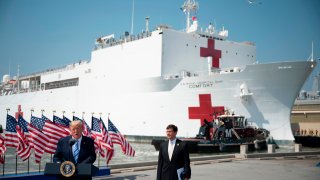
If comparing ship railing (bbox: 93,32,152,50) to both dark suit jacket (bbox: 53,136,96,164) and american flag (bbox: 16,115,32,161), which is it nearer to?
american flag (bbox: 16,115,32,161)

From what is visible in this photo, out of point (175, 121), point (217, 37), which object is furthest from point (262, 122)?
point (217, 37)

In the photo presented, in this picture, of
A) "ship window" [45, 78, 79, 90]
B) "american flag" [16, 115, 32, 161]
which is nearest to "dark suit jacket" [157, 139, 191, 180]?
"american flag" [16, 115, 32, 161]

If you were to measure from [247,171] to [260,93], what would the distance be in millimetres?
7935

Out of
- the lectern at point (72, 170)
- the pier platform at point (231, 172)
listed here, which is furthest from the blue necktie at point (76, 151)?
the pier platform at point (231, 172)

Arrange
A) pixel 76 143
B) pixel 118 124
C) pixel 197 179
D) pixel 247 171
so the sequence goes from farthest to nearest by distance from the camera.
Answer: pixel 118 124 < pixel 247 171 < pixel 197 179 < pixel 76 143

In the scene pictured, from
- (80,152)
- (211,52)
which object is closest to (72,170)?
(80,152)

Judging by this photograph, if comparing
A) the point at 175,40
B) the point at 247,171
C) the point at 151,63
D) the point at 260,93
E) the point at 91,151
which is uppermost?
the point at 175,40

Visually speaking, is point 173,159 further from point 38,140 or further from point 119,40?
point 119,40

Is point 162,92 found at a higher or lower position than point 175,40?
lower

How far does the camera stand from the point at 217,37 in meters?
19.8

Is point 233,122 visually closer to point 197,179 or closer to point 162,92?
point 162,92

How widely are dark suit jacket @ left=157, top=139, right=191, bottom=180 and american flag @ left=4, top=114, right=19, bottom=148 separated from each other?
15.1 feet

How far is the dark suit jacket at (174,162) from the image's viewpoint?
3.21 metres

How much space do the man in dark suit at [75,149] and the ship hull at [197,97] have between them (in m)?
12.1
